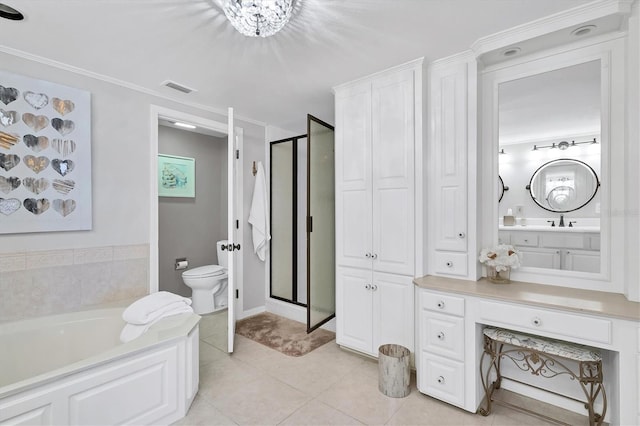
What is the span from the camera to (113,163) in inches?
97.7

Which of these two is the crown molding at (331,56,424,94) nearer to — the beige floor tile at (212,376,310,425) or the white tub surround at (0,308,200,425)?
the white tub surround at (0,308,200,425)

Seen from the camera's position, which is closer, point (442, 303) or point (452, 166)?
point (442, 303)

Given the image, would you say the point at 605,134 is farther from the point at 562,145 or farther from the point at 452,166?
the point at 452,166

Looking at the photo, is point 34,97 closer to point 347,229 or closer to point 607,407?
point 347,229

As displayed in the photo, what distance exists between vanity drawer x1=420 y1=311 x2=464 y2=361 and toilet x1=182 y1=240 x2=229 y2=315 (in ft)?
7.65

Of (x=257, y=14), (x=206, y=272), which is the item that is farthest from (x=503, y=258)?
(x=206, y=272)

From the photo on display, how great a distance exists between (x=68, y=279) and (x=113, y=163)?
952 millimetres

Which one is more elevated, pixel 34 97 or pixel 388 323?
pixel 34 97

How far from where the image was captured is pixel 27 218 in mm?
2088

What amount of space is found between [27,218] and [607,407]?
390 centimetres

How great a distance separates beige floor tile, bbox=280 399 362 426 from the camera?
181cm

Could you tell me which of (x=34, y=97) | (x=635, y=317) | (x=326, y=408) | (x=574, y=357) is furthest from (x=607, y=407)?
(x=34, y=97)

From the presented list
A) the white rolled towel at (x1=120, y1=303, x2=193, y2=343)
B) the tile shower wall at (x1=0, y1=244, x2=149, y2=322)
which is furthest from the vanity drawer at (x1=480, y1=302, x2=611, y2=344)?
the tile shower wall at (x1=0, y1=244, x2=149, y2=322)

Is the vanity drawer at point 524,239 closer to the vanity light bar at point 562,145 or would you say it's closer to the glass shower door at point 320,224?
the vanity light bar at point 562,145
